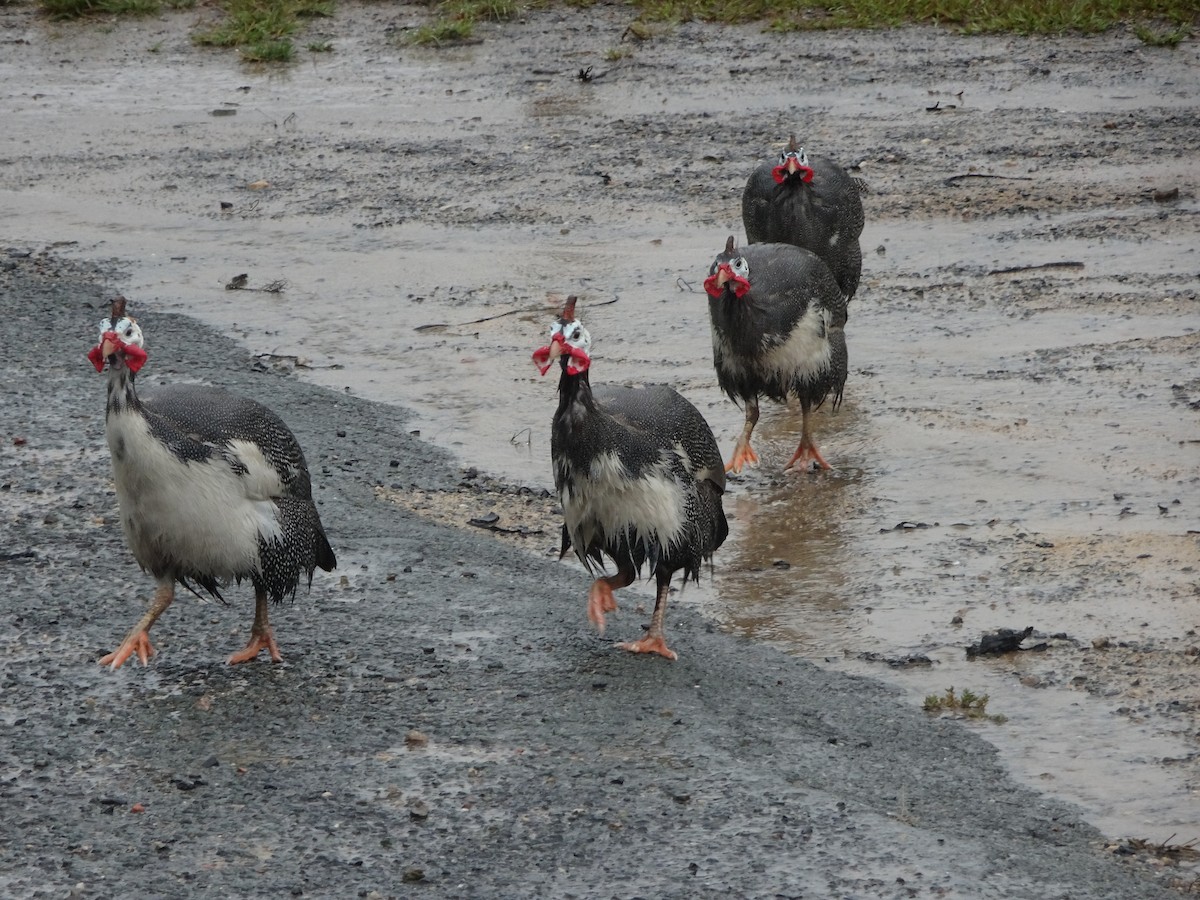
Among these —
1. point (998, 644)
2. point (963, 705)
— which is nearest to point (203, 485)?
point (963, 705)

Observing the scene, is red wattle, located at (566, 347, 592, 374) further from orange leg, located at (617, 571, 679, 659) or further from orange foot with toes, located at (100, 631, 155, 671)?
A: orange foot with toes, located at (100, 631, 155, 671)

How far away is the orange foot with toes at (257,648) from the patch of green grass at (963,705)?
187 cm

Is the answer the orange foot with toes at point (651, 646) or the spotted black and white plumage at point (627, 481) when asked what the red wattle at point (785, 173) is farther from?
the orange foot with toes at point (651, 646)

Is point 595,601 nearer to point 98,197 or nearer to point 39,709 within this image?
point 39,709

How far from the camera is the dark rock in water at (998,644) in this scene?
16.1 ft

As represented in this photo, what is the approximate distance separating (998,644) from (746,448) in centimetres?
204

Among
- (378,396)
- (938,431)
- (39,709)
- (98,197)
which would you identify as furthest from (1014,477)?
(98,197)

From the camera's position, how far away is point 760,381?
667 centimetres

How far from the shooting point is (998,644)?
4898 millimetres

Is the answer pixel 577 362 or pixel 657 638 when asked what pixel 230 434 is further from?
pixel 657 638

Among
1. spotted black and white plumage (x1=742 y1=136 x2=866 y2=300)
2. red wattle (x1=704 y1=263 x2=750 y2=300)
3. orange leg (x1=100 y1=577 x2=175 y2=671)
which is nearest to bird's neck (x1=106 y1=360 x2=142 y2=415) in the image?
orange leg (x1=100 y1=577 x2=175 y2=671)

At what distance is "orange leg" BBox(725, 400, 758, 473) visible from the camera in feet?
22.0

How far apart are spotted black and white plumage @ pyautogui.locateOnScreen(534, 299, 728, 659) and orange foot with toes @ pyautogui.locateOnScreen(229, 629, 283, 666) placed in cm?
93

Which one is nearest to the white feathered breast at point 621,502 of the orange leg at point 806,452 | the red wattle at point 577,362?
the red wattle at point 577,362
